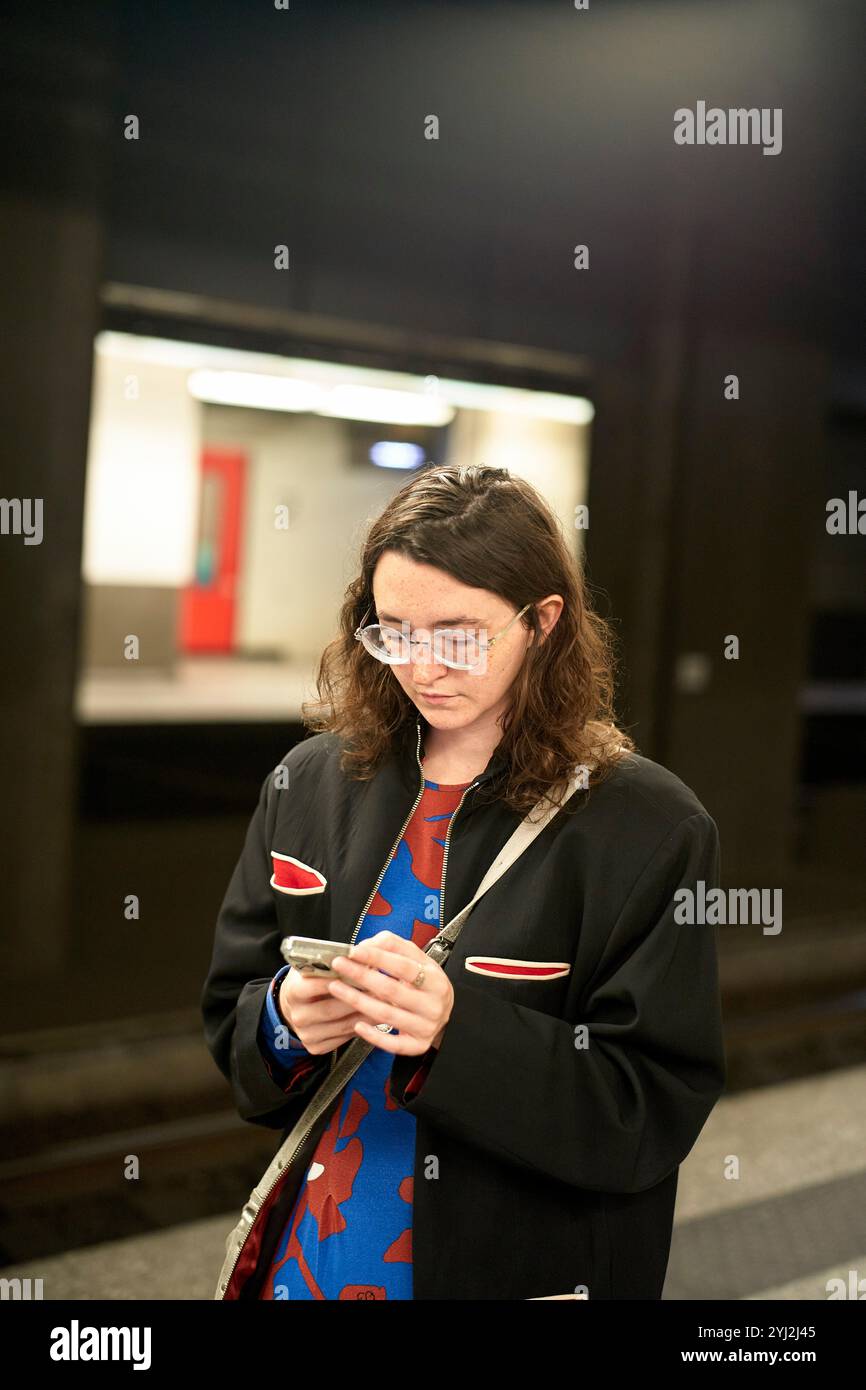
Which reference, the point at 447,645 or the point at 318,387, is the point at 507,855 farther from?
the point at 318,387

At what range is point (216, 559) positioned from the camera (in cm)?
495

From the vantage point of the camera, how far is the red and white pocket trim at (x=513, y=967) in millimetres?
1593

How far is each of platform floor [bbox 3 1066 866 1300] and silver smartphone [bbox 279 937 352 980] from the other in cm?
249

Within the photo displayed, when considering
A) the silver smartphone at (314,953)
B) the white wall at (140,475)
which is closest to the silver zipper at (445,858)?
the silver smartphone at (314,953)

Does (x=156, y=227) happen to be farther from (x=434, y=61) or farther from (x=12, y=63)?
(x=434, y=61)

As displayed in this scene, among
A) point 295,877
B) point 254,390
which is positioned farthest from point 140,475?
point 295,877

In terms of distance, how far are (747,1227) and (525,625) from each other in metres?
3.22

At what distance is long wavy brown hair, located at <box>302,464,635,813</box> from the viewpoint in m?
1.62

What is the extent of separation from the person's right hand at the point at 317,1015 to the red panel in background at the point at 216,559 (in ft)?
11.4

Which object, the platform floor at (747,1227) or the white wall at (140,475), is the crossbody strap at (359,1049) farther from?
the white wall at (140,475)

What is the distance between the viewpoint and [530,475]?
5699 millimetres
